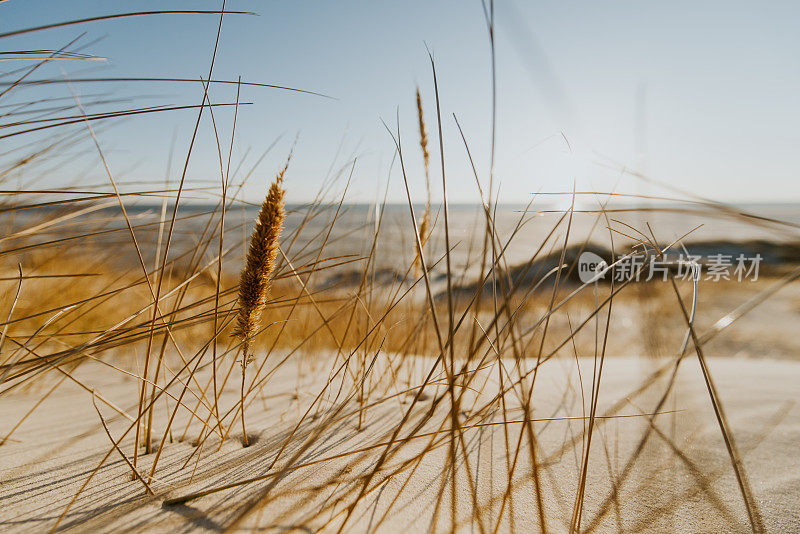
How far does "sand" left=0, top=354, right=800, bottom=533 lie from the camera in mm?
636

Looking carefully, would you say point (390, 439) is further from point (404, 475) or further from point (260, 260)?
point (260, 260)

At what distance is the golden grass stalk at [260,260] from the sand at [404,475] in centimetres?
20

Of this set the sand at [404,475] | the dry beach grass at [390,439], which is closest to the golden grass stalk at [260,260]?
the dry beach grass at [390,439]

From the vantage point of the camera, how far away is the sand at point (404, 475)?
64cm

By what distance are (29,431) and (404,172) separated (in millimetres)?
1013

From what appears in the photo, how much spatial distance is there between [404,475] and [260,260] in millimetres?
458

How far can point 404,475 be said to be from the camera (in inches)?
Answer: 30.3

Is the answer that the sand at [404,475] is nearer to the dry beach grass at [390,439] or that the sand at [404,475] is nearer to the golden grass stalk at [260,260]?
the dry beach grass at [390,439]

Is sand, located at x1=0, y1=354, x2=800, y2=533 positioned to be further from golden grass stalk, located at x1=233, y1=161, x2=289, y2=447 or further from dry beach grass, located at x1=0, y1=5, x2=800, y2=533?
golden grass stalk, located at x1=233, y1=161, x2=289, y2=447

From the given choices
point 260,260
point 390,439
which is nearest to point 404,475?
point 390,439

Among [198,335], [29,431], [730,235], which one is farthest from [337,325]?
[730,235]

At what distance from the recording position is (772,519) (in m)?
0.68

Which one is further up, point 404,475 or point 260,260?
point 260,260

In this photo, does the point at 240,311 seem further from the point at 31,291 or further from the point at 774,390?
the point at 31,291
